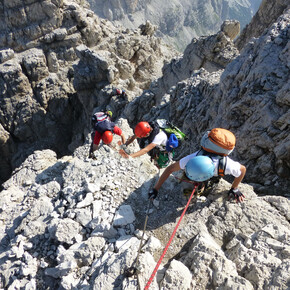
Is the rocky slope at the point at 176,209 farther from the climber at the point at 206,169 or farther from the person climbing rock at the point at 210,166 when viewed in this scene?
the person climbing rock at the point at 210,166

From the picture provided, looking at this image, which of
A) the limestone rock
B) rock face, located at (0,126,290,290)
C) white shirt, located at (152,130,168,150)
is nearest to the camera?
the limestone rock

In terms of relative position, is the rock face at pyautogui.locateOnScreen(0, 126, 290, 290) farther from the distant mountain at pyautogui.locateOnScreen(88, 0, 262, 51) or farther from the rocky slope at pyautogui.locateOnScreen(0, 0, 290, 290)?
the distant mountain at pyautogui.locateOnScreen(88, 0, 262, 51)

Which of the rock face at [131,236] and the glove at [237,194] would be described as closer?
the rock face at [131,236]

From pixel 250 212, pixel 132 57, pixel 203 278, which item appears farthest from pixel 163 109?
pixel 132 57

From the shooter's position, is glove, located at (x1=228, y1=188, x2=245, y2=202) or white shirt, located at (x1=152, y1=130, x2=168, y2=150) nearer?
glove, located at (x1=228, y1=188, x2=245, y2=202)

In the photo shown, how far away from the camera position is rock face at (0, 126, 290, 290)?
418 centimetres

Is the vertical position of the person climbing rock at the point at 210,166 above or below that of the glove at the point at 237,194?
above

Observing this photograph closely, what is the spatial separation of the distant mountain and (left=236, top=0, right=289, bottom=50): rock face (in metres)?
117

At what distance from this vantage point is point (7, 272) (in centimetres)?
505

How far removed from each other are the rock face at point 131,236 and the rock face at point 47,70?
2858cm

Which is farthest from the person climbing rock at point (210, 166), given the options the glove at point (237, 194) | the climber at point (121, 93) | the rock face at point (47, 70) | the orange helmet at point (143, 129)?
the rock face at point (47, 70)

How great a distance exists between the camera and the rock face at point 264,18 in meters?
28.8

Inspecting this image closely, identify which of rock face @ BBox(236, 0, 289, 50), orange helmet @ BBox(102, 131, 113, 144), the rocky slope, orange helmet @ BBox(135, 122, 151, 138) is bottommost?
the rocky slope

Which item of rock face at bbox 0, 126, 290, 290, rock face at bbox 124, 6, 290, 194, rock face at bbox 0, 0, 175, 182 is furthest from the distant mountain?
rock face at bbox 0, 126, 290, 290
